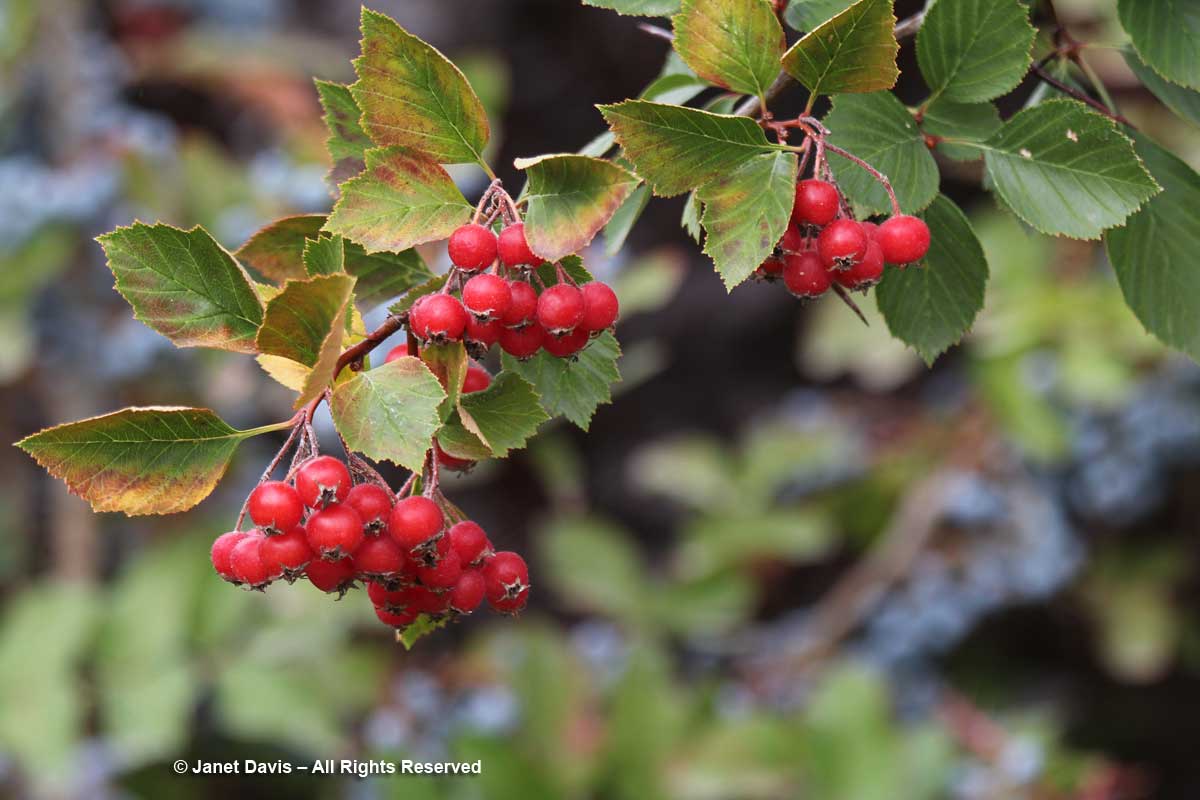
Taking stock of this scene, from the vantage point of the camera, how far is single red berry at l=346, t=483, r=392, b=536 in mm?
472

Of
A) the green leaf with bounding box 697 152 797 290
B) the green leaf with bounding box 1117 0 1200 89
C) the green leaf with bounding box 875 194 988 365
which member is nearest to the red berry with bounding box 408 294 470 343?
the green leaf with bounding box 697 152 797 290

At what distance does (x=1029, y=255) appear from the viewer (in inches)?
67.5

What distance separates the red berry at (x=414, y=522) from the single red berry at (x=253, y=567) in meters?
0.05

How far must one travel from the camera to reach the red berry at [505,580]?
52 cm

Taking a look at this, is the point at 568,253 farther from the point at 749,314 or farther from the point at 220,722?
the point at 749,314

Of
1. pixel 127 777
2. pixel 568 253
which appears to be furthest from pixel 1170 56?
pixel 127 777

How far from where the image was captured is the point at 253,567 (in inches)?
18.6

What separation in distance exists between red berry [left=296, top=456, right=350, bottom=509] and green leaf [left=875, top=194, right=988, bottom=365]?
0.90 ft

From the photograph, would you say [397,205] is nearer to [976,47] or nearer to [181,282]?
[181,282]

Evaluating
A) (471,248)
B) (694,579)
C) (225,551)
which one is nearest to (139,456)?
(225,551)

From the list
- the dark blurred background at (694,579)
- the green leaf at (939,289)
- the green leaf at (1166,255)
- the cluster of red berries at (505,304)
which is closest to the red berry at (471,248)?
the cluster of red berries at (505,304)

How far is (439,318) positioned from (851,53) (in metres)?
0.20

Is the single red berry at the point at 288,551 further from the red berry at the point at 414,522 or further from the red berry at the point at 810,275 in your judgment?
the red berry at the point at 810,275

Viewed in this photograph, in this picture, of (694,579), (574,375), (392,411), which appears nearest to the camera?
(392,411)
